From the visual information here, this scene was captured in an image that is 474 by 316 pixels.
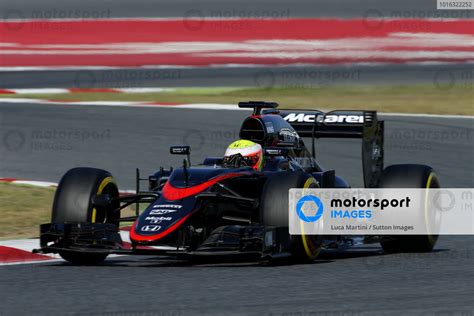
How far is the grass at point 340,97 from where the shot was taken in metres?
24.7

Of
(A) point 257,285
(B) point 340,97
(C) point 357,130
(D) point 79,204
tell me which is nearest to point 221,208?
(D) point 79,204

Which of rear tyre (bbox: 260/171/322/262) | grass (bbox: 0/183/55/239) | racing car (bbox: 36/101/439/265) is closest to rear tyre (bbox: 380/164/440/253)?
racing car (bbox: 36/101/439/265)

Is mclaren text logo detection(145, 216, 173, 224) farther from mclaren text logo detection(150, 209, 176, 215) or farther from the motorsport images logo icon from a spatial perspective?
the motorsport images logo icon

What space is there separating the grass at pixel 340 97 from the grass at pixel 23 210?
904 centimetres

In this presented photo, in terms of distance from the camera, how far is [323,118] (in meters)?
13.9

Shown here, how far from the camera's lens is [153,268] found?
36.5ft

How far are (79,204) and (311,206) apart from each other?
2.18 metres

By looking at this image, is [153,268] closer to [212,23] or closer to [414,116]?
[414,116]

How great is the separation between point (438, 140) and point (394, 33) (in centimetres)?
1079

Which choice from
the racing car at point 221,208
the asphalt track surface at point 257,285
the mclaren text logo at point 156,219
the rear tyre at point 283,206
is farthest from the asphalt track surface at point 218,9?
the mclaren text logo at point 156,219

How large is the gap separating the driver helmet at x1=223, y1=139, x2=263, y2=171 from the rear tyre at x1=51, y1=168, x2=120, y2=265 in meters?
1.31

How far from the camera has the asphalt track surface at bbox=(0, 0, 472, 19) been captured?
34.8 meters

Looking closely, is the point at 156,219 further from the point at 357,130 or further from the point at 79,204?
the point at 357,130

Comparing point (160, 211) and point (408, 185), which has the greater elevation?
point (408, 185)
